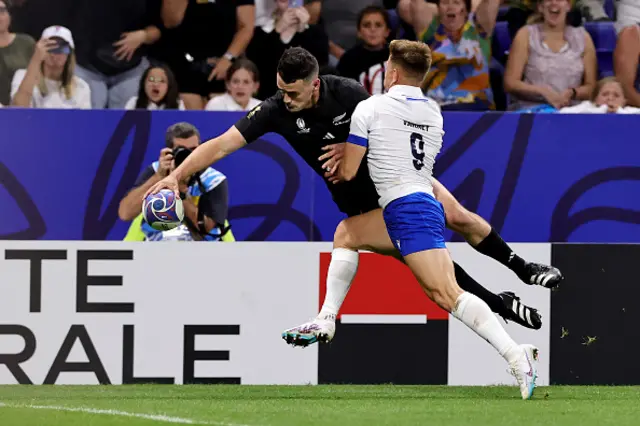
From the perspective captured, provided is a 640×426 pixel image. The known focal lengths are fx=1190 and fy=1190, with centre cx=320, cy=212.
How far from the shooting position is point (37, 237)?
1004 centimetres

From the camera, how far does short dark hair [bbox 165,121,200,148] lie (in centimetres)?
945

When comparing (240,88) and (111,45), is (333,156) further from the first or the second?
(111,45)

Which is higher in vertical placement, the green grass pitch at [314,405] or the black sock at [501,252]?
the black sock at [501,252]

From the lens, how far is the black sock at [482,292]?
7.81 m

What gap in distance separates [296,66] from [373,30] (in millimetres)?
4146


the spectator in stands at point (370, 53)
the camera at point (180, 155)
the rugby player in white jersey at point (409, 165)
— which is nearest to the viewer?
the rugby player in white jersey at point (409, 165)

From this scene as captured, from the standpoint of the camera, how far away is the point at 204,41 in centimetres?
1109

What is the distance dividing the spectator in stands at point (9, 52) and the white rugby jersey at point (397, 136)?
4807 mm

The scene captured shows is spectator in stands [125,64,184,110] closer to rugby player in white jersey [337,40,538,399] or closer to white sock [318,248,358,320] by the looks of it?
white sock [318,248,358,320]

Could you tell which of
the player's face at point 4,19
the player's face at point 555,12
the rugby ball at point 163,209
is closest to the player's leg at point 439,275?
the rugby ball at point 163,209

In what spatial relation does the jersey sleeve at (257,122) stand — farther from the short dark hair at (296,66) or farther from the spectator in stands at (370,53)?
the spectator in stands at (370,53)

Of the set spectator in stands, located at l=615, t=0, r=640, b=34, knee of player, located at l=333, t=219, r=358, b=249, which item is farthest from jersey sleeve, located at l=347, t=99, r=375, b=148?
spectator in stands, located at l=615, t=0, r=640, b=34

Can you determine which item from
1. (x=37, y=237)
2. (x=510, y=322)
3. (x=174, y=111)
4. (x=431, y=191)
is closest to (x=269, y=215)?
(x=174, y=111)

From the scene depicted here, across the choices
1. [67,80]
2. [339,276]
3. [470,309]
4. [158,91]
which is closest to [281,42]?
[158,91]
